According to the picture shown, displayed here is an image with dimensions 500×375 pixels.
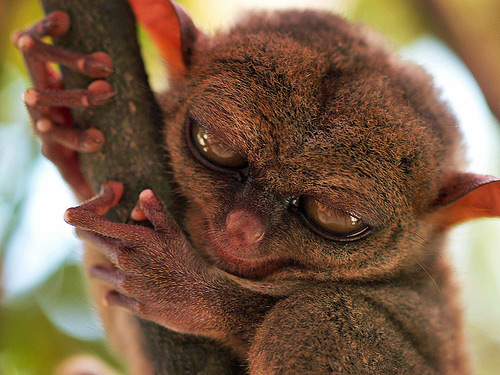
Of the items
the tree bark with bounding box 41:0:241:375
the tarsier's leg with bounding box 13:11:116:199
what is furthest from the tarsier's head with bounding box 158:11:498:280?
the tarsier's leg with bounding box 13:11:116:199

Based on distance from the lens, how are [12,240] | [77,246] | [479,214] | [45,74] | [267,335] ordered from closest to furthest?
[267,335]
[479,214]
[45,74]
[77,246]
[12,240]

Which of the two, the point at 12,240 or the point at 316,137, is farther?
the point at 12,240

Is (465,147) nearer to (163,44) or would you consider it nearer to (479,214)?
(479,214)

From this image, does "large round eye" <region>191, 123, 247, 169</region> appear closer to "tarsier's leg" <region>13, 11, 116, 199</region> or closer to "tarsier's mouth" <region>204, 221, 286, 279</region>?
"tarsier's mouth" <region>204, 221, 286, 279</region>

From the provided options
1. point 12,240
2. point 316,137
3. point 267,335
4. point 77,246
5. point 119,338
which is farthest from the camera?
point 12,240

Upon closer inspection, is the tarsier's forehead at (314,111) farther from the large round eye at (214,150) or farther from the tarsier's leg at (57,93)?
the tarsier's leg at (57,93)

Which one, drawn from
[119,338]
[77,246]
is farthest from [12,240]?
[119,338]

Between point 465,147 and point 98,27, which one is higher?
point 465,147
